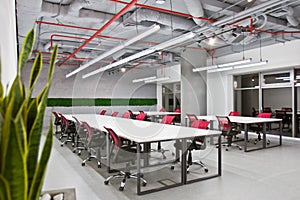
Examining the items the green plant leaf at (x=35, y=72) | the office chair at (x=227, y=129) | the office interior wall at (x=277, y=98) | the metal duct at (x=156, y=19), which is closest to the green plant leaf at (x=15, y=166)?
the green plant leaf at (x=35, y=72)

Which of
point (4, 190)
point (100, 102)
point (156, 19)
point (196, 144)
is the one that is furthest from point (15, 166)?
point (100, 102)

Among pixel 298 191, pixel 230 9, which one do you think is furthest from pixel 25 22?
pixel 298 191

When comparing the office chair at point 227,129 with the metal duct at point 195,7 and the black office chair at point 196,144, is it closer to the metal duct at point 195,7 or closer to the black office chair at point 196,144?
the black office chair at point 196,144

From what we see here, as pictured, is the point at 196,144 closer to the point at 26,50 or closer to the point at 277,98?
the point at 26,50

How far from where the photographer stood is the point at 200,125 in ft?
Answer: 14.9

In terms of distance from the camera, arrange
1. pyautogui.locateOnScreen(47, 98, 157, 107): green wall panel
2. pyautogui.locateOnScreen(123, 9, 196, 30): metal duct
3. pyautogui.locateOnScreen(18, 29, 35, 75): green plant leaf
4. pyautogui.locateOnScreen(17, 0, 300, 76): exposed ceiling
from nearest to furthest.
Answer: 1. pyautogui.locateOnScreen(18, 29, 35, 75): green plant leaf
2. pyautogui.locateOnScreen(17, 0, 300, 76): exposed ceiling
3. pyautogui.locateOnScreen(123, 9, 196, 30): metal duct
4. pyautogui.locateOnScreen(47, 98, 157, 107): green wall panel

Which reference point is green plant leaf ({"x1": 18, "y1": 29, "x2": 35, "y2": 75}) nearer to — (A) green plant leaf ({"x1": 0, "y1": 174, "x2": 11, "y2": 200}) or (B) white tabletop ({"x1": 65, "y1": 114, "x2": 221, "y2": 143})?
(A) green plant leaf ({"x1": 0, "y1": 174, "x2": 11, "y2": 200})

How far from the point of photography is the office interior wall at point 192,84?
32.4 feet

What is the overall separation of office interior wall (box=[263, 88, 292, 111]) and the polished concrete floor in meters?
3.26

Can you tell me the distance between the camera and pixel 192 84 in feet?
32.7

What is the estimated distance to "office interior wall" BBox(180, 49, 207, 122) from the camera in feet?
32.4

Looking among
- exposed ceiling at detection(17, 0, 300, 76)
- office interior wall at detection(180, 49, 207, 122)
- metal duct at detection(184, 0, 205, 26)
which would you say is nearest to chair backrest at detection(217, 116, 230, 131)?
exposed ceiling at detection(17, 0, 300, 76)

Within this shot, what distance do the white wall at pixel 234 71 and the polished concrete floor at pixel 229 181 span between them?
10.8ft

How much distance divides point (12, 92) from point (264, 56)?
338 inches
